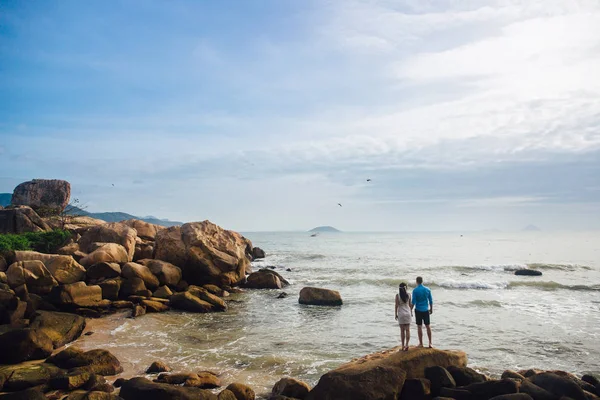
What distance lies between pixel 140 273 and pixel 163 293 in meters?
1.73

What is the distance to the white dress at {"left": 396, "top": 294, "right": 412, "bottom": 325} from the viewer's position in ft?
41.2

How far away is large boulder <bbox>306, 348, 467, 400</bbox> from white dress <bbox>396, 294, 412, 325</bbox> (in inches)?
41.4

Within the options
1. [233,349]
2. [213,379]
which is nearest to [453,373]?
[213,379]

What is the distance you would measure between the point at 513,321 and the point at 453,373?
464 inches

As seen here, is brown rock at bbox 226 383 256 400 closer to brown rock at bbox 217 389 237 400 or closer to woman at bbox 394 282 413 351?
brown rock at bbox 217 389 237 400

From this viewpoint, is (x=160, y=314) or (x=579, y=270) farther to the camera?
(x=579, y=270)

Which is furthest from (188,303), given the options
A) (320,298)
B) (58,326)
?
(320,298)

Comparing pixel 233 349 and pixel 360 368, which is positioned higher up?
pixel 360 368

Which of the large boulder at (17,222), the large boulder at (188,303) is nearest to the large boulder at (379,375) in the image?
the large boulder at (188,303)

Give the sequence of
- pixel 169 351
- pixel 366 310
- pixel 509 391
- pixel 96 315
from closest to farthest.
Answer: pixel 509 391 < pixel 169 351 < pixel 96 315 < pixel 366 310

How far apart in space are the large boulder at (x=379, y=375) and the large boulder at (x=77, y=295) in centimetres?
1379

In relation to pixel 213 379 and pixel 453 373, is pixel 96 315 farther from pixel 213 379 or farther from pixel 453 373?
pixel 453 373

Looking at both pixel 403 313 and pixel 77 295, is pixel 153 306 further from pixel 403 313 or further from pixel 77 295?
pixel 403 313

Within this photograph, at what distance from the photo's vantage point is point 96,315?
19.5 metres
